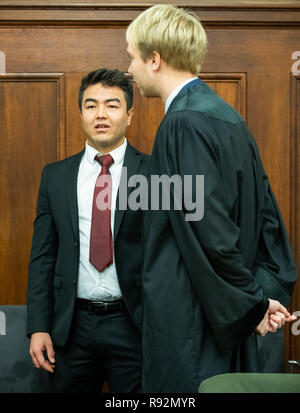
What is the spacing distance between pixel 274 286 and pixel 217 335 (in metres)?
0.25

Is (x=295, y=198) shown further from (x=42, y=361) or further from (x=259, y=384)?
(x=259, y=384)

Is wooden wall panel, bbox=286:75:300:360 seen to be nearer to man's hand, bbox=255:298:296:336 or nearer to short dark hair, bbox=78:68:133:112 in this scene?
short dark hair, bbox=78:68:133:112

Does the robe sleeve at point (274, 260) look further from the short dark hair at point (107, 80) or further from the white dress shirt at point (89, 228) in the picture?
the short dark hair at point (107, 80)

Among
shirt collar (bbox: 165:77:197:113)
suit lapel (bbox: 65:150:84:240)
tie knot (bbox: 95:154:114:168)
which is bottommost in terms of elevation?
suit lapel (bbox: 65:150:84:240)

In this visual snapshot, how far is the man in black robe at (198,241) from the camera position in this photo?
1502 millimetres

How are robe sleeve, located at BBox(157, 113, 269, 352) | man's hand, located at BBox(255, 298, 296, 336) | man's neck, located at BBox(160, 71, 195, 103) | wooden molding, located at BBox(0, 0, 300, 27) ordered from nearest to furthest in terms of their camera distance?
1. robe sleeve, located at BBox(157, 113, 269, 352)
2. man's hand, located at BBox(255, 298, 296, 336)
3. man's neck, located at BBox(160, 71, 195, 103)
4. wooden molding, located at BBox(0, 0, 300, 27)

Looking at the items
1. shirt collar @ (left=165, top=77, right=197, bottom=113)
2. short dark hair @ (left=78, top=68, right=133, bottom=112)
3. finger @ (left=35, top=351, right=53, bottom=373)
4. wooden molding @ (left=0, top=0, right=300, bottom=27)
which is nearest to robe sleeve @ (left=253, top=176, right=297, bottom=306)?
shirt collar @ (left=165, top=77, right=197, bottom=113)

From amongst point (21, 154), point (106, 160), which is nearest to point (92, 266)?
point (106, 160)

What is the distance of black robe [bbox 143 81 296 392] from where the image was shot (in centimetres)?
150

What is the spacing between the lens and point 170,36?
5.42 feet

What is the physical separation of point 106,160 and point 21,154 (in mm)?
627

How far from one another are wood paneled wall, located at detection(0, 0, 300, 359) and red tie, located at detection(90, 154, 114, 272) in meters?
0.56

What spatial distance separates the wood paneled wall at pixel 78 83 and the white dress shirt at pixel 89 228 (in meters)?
0.46
